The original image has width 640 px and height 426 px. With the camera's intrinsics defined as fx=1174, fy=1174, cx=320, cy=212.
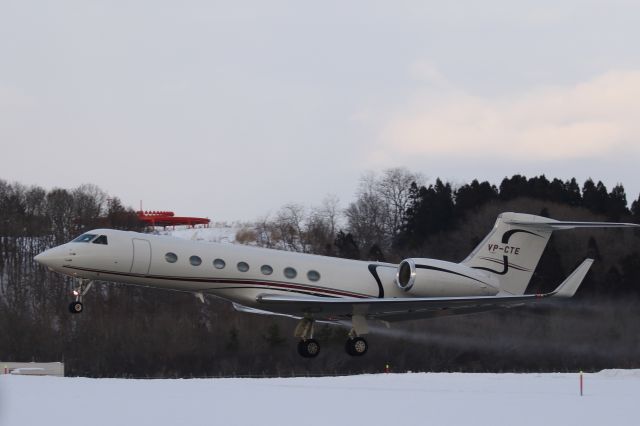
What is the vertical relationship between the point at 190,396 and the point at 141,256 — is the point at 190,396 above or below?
below

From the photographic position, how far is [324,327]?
56.6 metres

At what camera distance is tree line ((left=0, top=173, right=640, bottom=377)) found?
165ft

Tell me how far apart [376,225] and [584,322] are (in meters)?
37.7

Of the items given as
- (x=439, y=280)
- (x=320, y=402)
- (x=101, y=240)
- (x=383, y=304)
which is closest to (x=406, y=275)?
(x=439, y=280)

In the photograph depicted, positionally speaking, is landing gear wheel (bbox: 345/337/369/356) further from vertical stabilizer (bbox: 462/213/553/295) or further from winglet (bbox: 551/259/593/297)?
winglet (bbox: 551/259/593/297)

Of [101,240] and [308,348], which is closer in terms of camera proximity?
[101,240]

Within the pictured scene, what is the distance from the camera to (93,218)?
67.9m

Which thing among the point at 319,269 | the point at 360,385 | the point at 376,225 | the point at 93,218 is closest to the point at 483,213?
the point at 376,225

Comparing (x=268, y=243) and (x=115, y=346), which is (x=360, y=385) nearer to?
(x=115, y=346)

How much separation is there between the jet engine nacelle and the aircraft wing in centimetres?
44

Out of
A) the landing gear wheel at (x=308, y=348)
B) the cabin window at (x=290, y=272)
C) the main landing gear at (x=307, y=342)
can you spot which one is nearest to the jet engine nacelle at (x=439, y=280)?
the main landing gear at (x=307, y=342)

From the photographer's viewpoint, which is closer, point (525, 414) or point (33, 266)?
point (525, 414)

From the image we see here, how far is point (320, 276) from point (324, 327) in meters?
25.7

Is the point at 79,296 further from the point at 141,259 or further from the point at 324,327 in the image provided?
the point at 324,327
